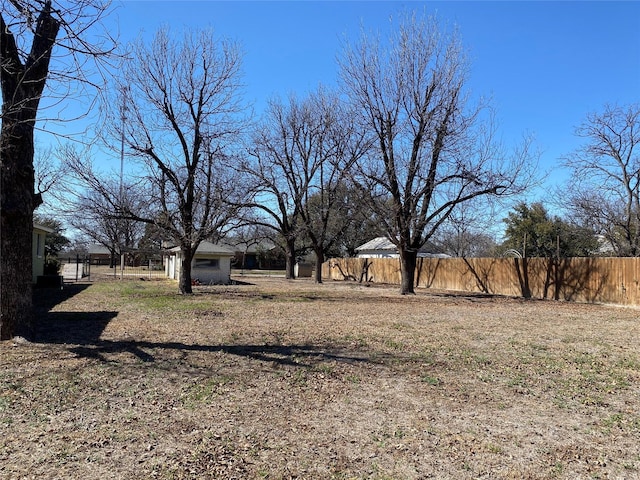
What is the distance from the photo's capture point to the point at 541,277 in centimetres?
2086

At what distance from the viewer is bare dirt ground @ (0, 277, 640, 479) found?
3674 millimetres

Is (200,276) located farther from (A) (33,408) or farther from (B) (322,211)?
(A) (33,408)

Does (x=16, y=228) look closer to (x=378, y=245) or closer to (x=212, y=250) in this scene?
(x=212, y=250)

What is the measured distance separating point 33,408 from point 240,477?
99.3 inches

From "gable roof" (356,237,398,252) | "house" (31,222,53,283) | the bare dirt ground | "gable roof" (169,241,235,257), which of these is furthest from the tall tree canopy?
"house" (31,222,53,283)

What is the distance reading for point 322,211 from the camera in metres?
31.1

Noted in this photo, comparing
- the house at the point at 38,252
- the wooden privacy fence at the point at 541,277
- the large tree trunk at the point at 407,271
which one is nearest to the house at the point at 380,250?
the wooden privacy fence at the point at 541,277

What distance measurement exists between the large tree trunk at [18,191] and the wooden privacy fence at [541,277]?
59.0 feet

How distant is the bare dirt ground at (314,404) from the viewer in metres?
3.67

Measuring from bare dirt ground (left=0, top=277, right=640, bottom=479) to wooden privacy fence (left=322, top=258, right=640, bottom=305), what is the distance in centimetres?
851

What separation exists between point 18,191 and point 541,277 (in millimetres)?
19619

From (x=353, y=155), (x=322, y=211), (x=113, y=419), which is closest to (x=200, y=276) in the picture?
(x=322, y=211)

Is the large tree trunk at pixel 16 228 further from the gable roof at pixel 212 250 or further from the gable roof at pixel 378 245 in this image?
the gable roof at pixel 378 245

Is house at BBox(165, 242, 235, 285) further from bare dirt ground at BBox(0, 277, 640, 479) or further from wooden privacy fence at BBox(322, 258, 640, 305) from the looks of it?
bare dirt ground at BBox(0, 277, 640, 479)
